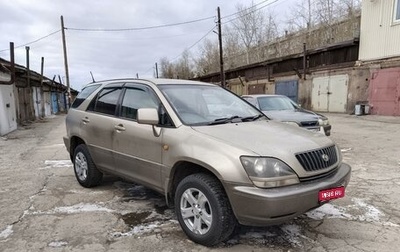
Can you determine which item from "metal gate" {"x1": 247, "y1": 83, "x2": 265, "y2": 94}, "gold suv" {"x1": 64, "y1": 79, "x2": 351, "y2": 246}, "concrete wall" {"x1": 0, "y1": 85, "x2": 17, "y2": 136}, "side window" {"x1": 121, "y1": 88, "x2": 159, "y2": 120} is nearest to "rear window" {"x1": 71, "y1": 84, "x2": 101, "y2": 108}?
"gold suv" {"x1": 64, "y1": 79, "x2": 351, "y2": 246}

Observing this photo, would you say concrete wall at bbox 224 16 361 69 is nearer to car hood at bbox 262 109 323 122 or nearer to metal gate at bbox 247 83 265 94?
metal gate at bbox 247 83 265 94

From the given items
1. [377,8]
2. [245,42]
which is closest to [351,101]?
[377,8]

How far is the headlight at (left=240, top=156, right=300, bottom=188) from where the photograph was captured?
281 centimetres

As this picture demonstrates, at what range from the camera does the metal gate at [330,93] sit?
18.6m

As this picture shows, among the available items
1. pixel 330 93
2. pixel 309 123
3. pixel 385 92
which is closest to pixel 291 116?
pixel 309 123

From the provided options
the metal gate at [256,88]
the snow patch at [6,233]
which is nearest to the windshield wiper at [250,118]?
the snow patch at [6,233]

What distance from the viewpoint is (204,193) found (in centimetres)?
312

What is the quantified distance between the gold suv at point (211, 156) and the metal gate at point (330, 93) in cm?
1604

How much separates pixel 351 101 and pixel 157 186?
55.4 ft

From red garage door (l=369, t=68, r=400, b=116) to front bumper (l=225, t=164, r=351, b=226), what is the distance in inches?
592

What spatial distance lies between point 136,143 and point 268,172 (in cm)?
180

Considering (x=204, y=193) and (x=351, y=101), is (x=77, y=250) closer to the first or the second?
(x=204, y=193)

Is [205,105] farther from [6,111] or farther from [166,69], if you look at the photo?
[166,69]

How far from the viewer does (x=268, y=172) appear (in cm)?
283
